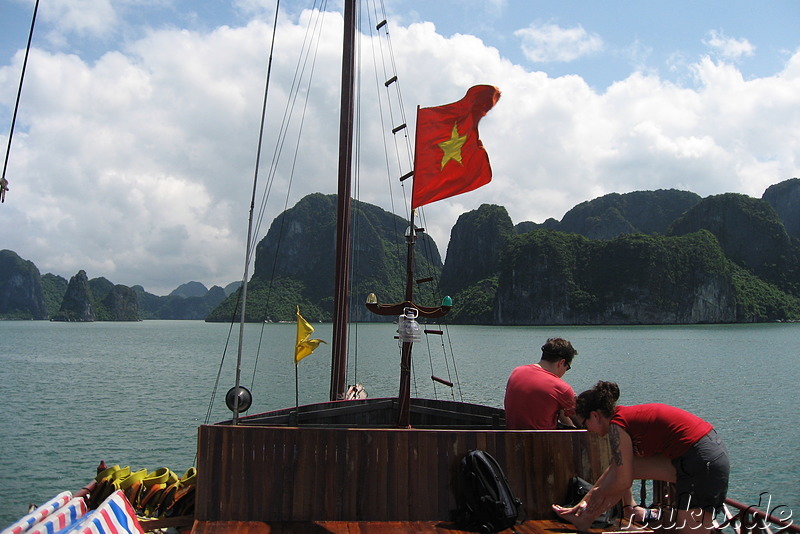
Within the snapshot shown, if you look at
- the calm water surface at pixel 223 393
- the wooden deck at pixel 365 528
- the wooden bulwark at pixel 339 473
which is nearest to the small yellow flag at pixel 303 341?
the wooden bulwark at pixel 339 473

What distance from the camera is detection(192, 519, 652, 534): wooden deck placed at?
4727mm

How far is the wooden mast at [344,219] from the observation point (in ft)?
35.6

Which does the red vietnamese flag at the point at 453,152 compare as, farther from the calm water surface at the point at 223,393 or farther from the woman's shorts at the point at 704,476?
the calm water surface at the point at 223,393

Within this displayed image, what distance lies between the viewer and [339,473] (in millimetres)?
5016

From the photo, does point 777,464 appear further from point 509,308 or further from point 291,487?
point 509,308

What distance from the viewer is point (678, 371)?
38.1 meters

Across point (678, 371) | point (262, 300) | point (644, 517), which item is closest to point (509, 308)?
point (262, 300)

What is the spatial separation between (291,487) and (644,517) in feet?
9.65

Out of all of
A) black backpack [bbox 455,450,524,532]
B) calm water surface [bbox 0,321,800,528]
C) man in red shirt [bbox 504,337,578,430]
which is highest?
man in red shirt [bbox 504,337,578,430]

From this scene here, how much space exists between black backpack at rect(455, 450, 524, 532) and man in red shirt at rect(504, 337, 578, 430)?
0.68 metres

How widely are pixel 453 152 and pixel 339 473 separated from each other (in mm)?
3484

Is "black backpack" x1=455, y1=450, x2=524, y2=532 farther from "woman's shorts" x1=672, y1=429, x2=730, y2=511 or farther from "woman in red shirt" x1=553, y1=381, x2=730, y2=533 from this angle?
"woman's shorts" x1=672, y1=429, x2=730, y2=511

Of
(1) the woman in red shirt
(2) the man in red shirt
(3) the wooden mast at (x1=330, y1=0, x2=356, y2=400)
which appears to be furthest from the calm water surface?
(1) the woman in red shirt

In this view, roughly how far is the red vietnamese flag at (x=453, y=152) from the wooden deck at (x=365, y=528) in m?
3.16
